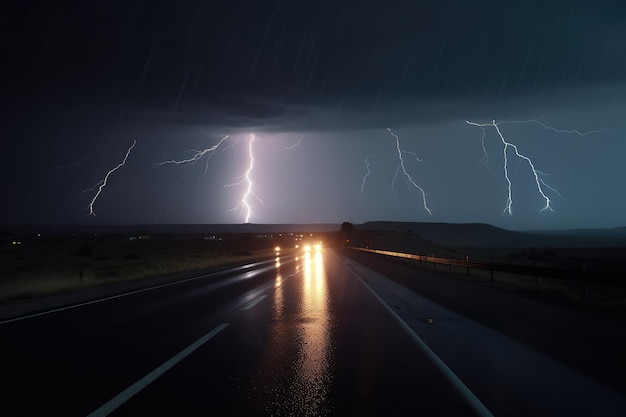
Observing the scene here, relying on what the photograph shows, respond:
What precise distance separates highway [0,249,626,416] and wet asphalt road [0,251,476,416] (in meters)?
0.02

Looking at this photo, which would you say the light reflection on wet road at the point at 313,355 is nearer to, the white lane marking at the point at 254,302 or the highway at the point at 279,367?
the highway at the point at 279,367

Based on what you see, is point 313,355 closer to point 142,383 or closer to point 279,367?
point 279,367

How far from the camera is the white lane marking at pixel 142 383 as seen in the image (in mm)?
5184

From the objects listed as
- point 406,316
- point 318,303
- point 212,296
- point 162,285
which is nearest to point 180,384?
point 406,316

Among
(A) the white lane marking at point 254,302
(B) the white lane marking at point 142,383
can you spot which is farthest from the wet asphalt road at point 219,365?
(A) the white lane marking at point 254,302

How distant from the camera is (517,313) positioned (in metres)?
12.6

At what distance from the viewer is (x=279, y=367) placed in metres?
7.02

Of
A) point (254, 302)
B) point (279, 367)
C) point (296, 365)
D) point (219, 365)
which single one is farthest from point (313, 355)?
point (254, 302)

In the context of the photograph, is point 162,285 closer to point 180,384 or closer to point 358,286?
point 358,286

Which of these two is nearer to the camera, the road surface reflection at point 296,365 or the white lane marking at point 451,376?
the white lane marking at point 451,376

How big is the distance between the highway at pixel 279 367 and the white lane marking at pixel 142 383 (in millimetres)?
15

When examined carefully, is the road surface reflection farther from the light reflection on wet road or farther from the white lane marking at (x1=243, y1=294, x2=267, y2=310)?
the white lane marking at (x1=243, y1=294, x2=267, y2=310)

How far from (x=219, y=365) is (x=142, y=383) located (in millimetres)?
1224

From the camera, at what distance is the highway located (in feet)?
17.6
